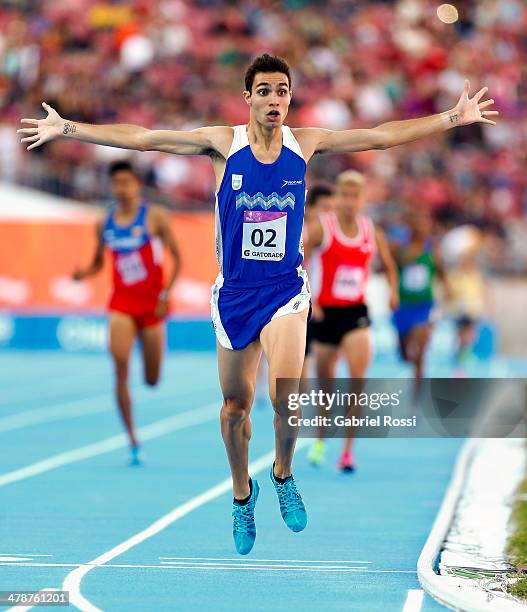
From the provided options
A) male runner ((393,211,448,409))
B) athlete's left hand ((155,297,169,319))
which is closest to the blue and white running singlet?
athlete's left hand ((155,297,169,319))

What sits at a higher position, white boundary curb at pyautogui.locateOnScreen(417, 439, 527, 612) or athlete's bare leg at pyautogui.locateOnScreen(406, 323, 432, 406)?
white boundary curb at pyautogui.locateOnScreen(417, 439, 527, 612)

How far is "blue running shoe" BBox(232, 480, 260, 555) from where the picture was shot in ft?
23.0

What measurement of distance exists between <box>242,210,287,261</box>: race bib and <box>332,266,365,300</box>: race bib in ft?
16.2

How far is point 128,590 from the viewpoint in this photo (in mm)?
6426

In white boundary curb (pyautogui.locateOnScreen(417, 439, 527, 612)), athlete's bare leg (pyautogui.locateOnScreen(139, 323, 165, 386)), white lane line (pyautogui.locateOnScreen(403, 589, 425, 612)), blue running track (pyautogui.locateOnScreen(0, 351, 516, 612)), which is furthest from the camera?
athlete's bare leg (pyautogui.locateOnScreen(139, 323, 165, 386))

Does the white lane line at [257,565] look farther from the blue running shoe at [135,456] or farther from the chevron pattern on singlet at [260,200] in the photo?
the blue running shoe at [135,456]

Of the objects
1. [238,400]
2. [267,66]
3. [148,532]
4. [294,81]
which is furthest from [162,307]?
[294,81]

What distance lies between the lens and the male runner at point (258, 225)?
6852mm

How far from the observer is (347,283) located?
11.9 m

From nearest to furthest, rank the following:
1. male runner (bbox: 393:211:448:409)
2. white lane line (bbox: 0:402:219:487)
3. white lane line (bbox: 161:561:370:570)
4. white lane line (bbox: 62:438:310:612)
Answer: white lane line (bbox: 62:438:310:612), white lane line (bbox: 161:561:370:570), white lane line (bbox: 0:402:219:487), male runner (bbox: 393:211:448:409)

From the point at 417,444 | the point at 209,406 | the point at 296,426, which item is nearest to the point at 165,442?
the point at 417,444

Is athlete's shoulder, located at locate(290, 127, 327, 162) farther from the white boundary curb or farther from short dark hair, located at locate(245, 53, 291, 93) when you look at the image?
the white boundary curb

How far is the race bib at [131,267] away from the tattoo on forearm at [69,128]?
16.4 ft

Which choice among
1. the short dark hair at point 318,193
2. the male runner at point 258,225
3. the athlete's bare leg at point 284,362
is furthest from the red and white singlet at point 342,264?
the athlete's bare leg at point 284,362
